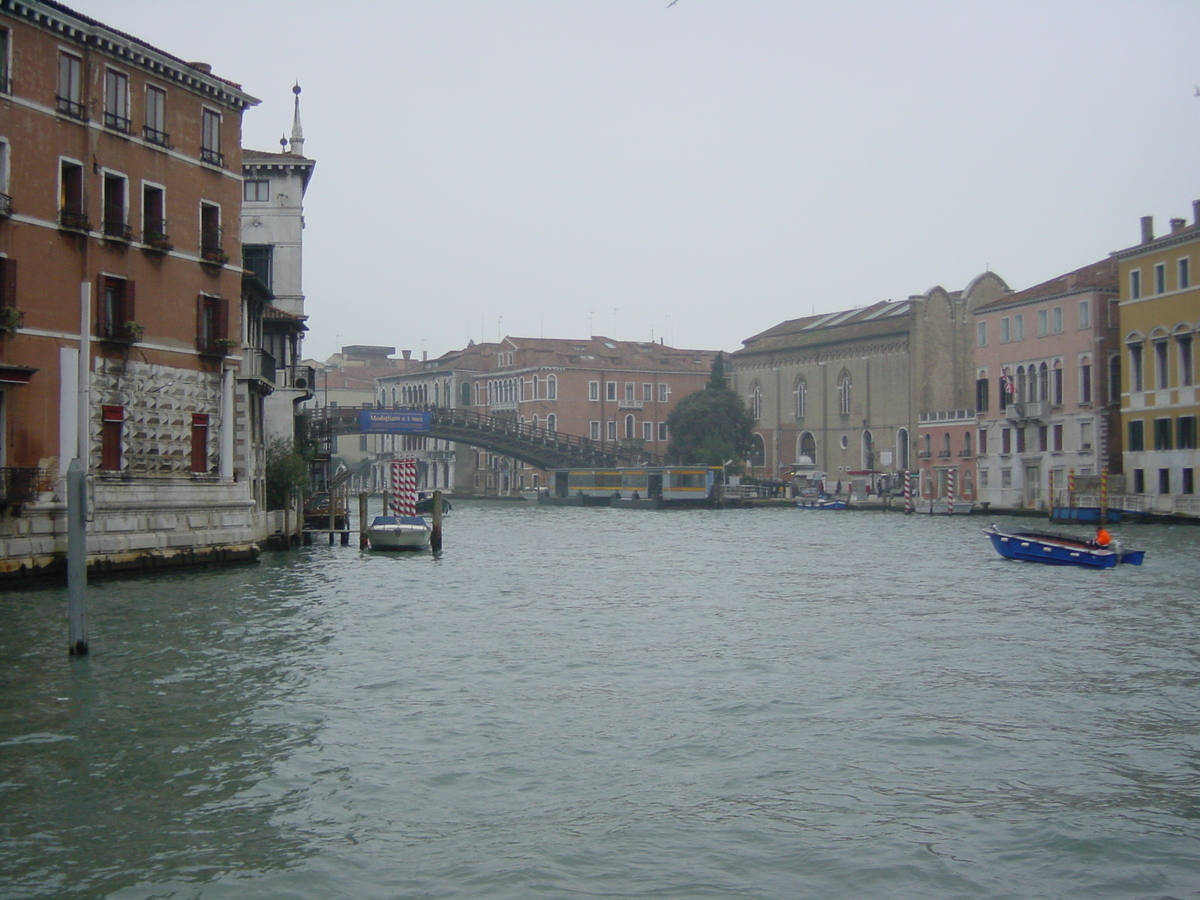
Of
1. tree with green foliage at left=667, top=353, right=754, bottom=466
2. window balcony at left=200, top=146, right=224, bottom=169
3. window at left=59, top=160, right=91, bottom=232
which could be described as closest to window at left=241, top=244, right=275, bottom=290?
window balcony at left=200, top=146, right=224, bottom=169

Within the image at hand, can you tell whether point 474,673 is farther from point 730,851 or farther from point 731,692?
point 730,851

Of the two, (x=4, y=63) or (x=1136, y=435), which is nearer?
(x=4, y=63)

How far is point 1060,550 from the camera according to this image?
84.3 feet

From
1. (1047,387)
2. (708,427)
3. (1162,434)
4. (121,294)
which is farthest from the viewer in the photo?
(708,427)

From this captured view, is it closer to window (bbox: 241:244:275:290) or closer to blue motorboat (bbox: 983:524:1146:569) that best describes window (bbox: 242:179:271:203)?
window (bbox: 241:244:275:290)

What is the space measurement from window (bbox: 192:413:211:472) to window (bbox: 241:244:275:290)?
14.2 m

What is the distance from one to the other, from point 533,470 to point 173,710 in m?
67.5

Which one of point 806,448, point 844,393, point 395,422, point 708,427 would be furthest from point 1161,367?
point 806,448

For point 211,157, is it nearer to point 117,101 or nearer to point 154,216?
point 154,216

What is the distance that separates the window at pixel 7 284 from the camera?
1872 cm

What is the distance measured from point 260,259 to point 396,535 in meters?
11.0

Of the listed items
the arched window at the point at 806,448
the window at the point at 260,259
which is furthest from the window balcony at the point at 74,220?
the arched window at the point at 806,448

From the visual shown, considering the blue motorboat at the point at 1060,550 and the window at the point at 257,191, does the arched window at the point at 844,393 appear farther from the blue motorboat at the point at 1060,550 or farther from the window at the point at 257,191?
the blue motorboat at the point at 1060,550

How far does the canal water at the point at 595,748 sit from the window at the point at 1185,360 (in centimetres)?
2317
